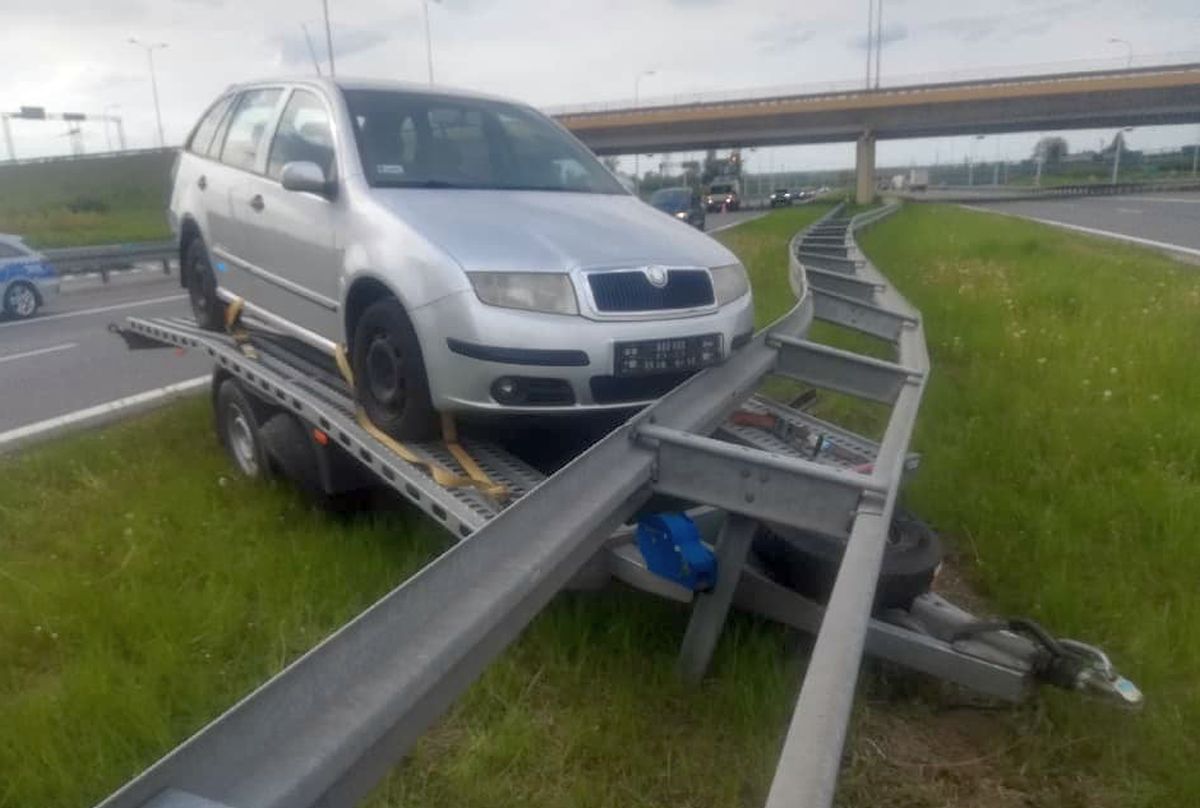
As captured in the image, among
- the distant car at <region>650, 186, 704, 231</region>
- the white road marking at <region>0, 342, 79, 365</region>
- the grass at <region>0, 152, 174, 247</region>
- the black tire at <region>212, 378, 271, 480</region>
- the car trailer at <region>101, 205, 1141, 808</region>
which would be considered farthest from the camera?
→ the distant car at <region>650, 186, 704, 231</region>

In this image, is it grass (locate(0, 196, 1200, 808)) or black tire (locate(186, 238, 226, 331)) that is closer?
grass (locate(0, 196, 1200, 808))

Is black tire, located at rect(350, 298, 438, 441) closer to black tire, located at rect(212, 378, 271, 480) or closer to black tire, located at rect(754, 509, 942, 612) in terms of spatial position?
black tire, located at rect(212, 378, 271, 480)

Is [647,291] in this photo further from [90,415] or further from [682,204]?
[682,204]

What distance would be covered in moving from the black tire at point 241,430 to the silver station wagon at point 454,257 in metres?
0.44

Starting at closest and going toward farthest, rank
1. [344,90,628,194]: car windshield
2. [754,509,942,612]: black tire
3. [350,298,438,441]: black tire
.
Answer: [754,509,942,612]: black tire < [350,298,438,441]: black tire < [344,90,628,194]: car windshield

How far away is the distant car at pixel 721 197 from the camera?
6094 cm

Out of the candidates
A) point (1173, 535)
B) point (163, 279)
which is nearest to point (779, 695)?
point (1173, 535)

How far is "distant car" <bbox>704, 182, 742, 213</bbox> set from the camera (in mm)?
60938

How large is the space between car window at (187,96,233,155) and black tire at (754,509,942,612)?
4.67 m

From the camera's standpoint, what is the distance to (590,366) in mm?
3943

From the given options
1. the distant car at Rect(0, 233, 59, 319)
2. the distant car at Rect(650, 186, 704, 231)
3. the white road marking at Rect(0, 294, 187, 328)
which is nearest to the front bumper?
the white road marking at Rect(0, 294, 187, 328)

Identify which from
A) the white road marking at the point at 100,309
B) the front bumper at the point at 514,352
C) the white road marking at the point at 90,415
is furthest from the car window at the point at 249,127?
the white road marking at the point at 100,309

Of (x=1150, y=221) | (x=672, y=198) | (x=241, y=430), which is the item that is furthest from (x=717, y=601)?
(x=672, y=198)

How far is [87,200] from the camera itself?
53.2 meters
